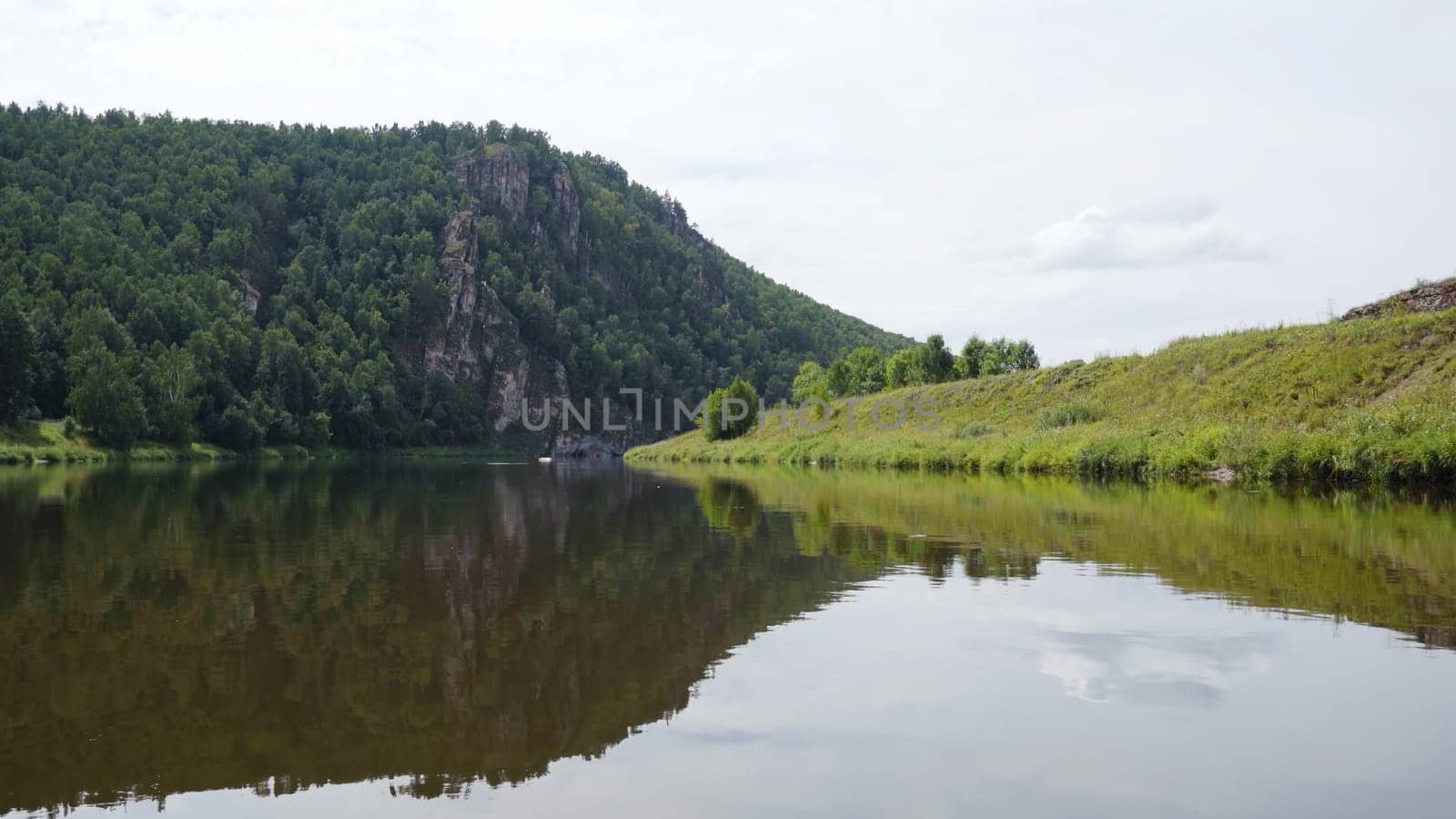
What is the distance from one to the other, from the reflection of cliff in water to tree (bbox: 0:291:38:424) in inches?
3167

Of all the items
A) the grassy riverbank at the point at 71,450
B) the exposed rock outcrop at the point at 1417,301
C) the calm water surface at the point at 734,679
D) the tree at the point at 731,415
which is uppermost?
the exposed rock outcrop at the point at 1417,301

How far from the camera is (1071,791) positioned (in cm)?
591

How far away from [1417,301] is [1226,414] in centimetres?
1230

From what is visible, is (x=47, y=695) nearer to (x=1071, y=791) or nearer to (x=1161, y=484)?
(x=1071, y=791)

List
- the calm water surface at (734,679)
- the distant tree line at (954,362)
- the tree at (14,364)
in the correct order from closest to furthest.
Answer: the calm water surface at (734,679)
the tree at (14,364)
the distant tree line at (954,362)

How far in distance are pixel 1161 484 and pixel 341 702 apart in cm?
3187

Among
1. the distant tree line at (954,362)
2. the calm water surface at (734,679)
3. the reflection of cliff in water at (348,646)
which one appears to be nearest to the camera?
the calm water surface at (734,679)

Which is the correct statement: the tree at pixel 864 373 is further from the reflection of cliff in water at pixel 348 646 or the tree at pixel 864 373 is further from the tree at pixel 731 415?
the reflection of cliff in water at pixel 348 646

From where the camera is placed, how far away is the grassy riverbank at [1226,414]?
31.3 m

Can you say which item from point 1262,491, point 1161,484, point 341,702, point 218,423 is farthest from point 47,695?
point 218,423

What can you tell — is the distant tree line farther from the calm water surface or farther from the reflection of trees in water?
the calm water surface

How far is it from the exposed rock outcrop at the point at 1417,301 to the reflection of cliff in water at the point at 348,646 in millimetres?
41606

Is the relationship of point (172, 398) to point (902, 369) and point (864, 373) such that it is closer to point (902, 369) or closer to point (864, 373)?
point (864, 373)

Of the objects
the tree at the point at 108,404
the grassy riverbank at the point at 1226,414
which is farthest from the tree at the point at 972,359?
the tree at the point at 108,404
